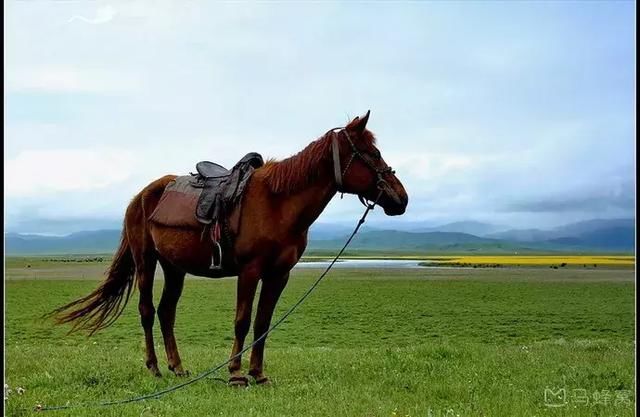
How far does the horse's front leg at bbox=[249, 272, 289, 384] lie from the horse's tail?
91.4 inches

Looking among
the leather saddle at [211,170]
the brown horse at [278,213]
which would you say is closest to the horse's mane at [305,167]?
the brown horse at [278,213]

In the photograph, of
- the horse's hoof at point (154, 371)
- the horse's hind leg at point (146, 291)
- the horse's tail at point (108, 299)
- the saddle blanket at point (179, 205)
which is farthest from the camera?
the horse's tail at point (108, 299)

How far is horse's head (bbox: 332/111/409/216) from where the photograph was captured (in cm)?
664

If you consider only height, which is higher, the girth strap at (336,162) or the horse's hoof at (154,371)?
the girth strap at (336,162)

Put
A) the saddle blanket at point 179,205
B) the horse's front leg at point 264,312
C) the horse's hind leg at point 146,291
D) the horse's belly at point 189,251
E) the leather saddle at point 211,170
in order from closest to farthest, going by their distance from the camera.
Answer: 1. the horse's front leg at point 264,312
2. the horse's belly at point 189,251
3. the saddle blanket at point 179,205
4. the leather saddle at point 211,170
5. the horse's hind leg at point 146,291

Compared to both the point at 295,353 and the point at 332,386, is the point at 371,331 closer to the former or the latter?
the point at 295,353

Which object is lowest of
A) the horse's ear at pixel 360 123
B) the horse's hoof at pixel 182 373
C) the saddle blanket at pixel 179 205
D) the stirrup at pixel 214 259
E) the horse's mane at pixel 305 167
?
the horse's hoof at pixel 182 373

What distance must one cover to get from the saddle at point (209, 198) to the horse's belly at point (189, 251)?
0.29ft

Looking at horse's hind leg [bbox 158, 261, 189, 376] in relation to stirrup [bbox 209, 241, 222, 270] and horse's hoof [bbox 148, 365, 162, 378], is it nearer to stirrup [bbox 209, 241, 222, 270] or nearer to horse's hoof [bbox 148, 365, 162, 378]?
horse's hoof [bbox 148, 365, 162, 378]

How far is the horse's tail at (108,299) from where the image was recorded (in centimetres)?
843

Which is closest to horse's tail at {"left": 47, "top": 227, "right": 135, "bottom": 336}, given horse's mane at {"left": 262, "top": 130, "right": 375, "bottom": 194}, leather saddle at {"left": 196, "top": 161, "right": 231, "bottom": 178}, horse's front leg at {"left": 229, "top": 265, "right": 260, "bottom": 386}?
leather saddle at {"left": 196, "top": 161, "right": 231, "bottom": 178}

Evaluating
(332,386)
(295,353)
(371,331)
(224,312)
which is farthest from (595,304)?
(332,386)

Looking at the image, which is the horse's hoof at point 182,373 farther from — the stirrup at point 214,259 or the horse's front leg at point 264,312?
the stirrup at point 214,259

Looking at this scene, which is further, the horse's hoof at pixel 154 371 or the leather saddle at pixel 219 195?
the horse's hoof at pixel 154 371
